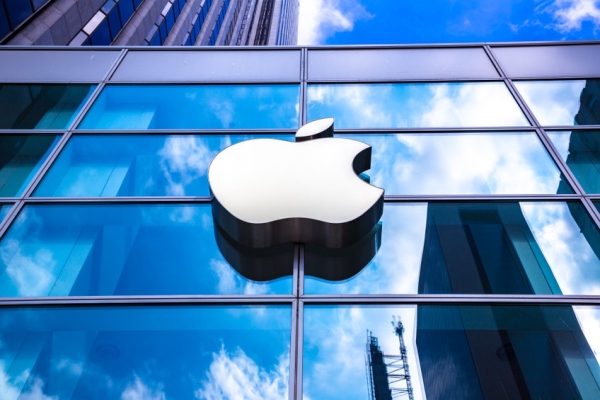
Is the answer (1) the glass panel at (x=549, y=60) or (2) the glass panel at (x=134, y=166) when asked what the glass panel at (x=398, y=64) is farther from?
(2) the glass panel at (x=134, y=166)

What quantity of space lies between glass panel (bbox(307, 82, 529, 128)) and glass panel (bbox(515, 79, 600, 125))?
0.36 m

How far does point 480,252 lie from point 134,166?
Result: 17.0 feet

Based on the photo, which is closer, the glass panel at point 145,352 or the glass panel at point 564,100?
the glass panel at point 145,352

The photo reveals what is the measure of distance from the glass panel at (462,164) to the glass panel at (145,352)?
3.12 metres

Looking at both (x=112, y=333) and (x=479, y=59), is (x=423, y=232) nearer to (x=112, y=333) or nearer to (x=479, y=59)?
(x=112, y=333)

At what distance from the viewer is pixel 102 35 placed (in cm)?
2061

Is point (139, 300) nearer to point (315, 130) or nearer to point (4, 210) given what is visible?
point (4, 210)

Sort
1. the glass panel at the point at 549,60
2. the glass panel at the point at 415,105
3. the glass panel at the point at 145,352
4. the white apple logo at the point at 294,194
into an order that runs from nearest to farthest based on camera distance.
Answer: the glass panel at the point at 145,352, the white apple logo at the point at 294,194, the glass panel at the point at 415,105, the glass panel at the point at 549,60

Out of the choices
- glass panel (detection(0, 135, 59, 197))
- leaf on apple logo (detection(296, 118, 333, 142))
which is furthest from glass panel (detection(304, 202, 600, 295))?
glass panel (detection(0, 135, 59, 197))

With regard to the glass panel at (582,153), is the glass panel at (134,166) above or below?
below

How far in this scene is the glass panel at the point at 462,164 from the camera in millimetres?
7886

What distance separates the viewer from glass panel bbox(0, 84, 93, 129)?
942cm

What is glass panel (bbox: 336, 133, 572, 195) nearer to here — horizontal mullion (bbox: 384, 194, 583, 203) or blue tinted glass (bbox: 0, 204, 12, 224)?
horizontal mullion (bbox: 384, 194, 583, 203)

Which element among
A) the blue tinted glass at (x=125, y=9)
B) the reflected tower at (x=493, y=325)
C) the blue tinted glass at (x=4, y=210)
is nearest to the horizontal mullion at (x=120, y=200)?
the blue tinted glass at (x=4, y=210)
